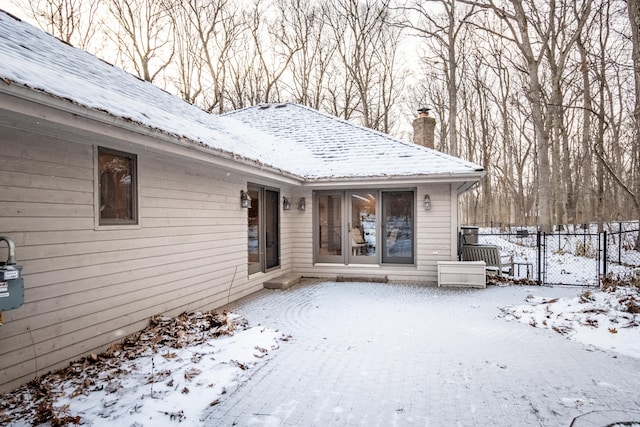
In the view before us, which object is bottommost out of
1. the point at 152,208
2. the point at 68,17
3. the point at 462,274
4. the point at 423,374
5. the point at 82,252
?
the point at 423,374

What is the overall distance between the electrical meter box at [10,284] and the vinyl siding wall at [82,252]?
0.40 metres

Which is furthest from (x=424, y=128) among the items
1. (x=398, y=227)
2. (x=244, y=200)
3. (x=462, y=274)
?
Result: (x=244, y=200)

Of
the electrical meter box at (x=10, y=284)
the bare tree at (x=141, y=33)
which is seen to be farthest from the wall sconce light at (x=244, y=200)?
the bare tree at (x=141, y=33)

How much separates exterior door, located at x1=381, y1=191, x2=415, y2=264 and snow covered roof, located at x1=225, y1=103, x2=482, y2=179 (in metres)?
0.76

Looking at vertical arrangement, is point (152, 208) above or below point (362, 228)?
above

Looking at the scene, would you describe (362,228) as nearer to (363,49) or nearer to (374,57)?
(363,49)

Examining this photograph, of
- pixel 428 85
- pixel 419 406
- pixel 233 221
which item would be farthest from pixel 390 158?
pixel 428 85

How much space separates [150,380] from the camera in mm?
3367

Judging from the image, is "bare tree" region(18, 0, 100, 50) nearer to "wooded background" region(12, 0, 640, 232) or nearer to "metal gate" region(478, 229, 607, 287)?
"wooded background" region(12, 0, 640, 232)

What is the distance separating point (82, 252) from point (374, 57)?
17933 mm

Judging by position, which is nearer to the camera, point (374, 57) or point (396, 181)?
point (396, 181)

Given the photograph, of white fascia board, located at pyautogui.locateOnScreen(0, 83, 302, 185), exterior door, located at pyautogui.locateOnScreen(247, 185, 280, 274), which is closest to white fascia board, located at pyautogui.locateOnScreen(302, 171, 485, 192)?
exterior door, located at pyautogui.locateOnScreen(247, 185, 280, 274)

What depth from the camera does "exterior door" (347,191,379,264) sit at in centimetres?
885

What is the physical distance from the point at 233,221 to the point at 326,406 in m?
4.38
